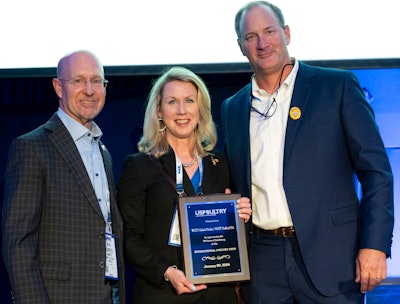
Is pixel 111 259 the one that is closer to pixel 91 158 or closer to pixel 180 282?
pixel 180 282

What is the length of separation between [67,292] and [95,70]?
1.08m

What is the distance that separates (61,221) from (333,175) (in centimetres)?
124

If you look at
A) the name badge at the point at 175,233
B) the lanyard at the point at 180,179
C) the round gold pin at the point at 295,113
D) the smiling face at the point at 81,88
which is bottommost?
the name badge at the point at 175,233

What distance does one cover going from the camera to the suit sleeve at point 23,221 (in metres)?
2.77

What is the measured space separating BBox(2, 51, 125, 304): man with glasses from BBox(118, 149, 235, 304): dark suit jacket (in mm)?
79

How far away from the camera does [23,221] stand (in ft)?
9.26

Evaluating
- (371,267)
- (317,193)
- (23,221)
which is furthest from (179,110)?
(371,267)

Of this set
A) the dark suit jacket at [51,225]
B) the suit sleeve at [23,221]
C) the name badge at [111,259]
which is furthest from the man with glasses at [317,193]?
the suit sleeve at [23,221]

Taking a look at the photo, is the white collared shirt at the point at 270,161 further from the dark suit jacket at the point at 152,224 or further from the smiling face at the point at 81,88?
the smiling face at the point at 81,88

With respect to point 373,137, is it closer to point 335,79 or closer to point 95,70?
point 335,79

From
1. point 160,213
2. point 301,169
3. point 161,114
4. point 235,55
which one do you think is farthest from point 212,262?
point 235,55

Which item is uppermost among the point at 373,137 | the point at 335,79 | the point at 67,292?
the point at 335,79

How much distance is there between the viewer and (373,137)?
9.71ft

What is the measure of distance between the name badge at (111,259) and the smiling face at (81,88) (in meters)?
0.58
